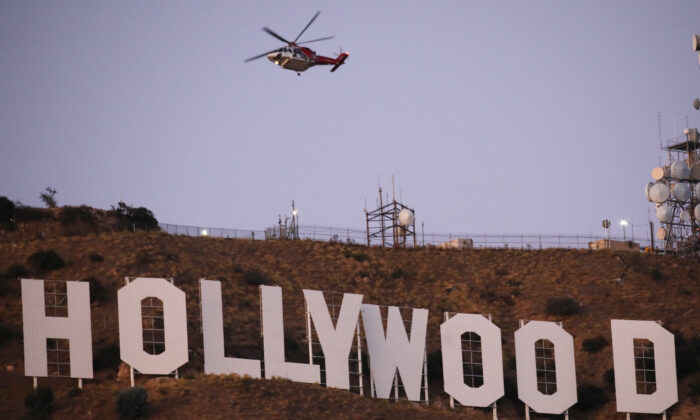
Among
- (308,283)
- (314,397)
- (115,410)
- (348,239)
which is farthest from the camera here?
(348,239)

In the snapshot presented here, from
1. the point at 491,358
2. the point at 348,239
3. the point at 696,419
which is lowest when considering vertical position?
the point at 696,419

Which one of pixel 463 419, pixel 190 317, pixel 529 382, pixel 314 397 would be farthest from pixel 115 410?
pixel 529 382

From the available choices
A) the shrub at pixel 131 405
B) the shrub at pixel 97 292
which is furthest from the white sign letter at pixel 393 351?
the shrub at pixel 97 292

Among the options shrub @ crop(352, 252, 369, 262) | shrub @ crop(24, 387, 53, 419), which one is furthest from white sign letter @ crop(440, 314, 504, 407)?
shrub @ crop(352, 252, 369, 262)

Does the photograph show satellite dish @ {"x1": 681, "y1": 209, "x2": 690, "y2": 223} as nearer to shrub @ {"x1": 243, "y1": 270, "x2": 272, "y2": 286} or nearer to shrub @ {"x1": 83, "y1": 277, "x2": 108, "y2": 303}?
shrub @ {"x1": 243, "y1": 270, "x2": 272, "y2": 286}

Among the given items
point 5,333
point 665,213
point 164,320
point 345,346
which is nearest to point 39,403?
point 164,320

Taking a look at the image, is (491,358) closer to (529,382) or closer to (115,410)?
(529,382)

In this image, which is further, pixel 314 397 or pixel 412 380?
pixel 412 380

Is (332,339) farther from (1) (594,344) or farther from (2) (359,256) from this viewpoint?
(2) (359,256)
